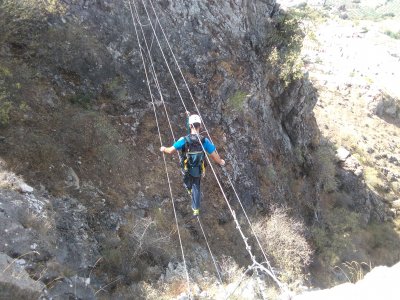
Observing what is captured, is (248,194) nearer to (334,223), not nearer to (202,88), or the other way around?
(202,88)

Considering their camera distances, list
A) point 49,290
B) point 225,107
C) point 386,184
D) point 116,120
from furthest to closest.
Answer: point 386,184
point 225,107
point 116,120
point 49,290

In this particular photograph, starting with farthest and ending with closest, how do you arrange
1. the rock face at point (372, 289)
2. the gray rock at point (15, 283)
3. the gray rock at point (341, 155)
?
the gray rock at point (341, 155) → the gray rock at point (15, 283) → the rock face at point (372, 289)

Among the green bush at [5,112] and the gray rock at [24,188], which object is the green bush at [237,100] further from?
the gray rock at [24,188]

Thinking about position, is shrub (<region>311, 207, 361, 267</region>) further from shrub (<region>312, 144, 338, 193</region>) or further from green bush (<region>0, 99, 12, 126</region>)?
green bush (<region>0, 99, 12, 126</region>)

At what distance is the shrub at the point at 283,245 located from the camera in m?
11.7

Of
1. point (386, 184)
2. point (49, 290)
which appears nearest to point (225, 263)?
point (49, 290)

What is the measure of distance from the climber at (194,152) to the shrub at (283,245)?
13.7ft

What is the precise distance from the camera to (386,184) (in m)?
28.1

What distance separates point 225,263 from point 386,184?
75.0 feet

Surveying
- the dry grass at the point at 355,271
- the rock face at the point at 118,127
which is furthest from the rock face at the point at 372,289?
the rock face at the point at 118,127

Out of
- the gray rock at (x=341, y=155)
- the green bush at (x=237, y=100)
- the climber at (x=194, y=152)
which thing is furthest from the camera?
the gray rock at (x=341, y=155)

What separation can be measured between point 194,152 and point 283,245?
5844 millimetres

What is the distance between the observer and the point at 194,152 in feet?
25.7

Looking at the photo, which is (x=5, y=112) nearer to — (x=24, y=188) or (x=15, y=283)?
(x=24, y=188)
